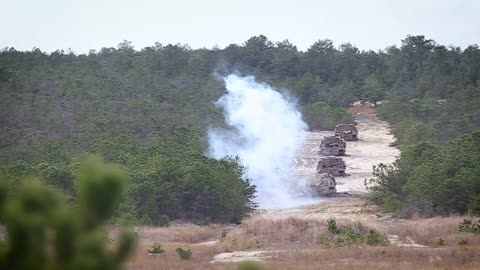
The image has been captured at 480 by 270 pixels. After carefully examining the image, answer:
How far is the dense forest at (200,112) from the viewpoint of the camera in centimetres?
3316

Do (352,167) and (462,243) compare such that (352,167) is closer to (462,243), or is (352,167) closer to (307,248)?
(307,248)

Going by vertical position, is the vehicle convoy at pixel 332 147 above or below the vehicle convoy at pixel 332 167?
above

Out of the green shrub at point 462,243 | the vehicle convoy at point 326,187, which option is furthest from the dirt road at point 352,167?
the green shrub at point 462,243

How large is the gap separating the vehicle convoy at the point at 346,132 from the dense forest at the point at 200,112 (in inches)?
145

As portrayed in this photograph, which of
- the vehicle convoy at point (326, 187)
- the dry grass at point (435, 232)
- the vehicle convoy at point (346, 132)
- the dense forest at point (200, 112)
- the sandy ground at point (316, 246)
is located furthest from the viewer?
the vehicle convoy at point (346, 132)

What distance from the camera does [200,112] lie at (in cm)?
5809

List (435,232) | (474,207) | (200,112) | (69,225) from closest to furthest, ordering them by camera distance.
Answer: (69,225)
(435,232)
(474,207)
(200,112)

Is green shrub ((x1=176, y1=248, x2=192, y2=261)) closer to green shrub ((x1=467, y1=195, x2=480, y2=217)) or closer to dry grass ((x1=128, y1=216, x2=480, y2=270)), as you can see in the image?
dry grass ((x1=128, y1=216, x2=480, y2=270))

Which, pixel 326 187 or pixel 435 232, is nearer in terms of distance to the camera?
pixel 435 232

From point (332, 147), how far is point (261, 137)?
6097 mm

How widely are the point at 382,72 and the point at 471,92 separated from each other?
29.1 m

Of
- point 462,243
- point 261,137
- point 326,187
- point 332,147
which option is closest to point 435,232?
point 462,243

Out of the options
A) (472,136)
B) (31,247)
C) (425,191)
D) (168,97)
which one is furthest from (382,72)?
(31,247)

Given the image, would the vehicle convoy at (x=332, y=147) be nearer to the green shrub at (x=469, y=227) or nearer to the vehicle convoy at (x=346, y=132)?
the vehicle convoy at (x=346, y=132)
